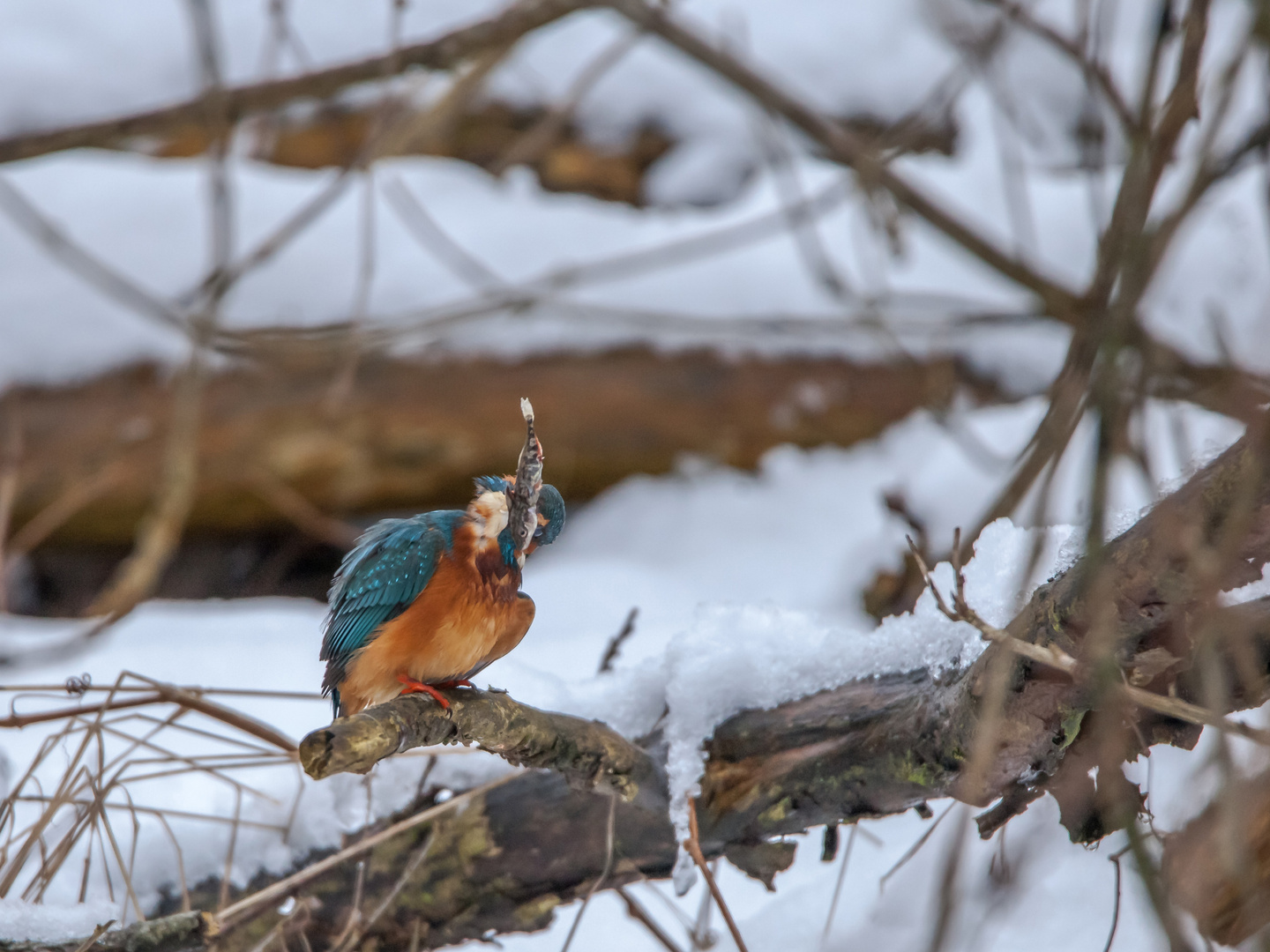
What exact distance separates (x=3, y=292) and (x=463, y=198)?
1.63m

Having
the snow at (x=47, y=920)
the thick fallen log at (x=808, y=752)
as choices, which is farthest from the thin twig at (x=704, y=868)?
the snow at (x=47, y=920)

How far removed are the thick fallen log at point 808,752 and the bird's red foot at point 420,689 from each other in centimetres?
3

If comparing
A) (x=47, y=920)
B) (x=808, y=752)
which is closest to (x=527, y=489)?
(x=808, y=752)

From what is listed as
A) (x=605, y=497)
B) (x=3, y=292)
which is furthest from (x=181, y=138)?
(x=605, y=497)

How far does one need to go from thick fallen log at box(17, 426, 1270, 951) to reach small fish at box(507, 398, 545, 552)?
0.25 meters

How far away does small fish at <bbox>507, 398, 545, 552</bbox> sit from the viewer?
106 cm

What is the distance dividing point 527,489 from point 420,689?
456 mm

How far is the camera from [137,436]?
333cm

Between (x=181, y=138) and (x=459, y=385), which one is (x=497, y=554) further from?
(x=181, y=138)

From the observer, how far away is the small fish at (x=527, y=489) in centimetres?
106

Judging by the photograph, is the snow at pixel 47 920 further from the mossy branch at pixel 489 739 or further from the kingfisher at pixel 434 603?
the mossy branch at pixel 489 739

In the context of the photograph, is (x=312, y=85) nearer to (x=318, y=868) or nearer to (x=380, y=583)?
(x=380, y=583)

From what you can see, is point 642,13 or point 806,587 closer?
point 642,13

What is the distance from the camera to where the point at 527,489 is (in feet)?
3.86
